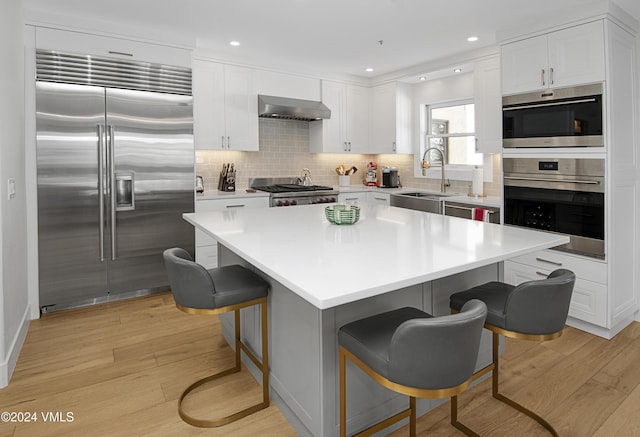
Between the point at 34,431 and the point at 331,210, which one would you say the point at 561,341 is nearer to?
the point at 331,210

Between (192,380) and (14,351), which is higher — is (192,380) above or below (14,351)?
below

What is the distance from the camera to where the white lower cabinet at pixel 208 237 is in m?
4.23

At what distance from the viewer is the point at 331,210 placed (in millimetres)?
2533

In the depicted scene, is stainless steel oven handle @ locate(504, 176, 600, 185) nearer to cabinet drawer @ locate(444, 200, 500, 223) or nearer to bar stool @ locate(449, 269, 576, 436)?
cabinet drawer @ locate(444, 200, 500, 223)

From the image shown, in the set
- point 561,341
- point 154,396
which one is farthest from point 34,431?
point 561,341

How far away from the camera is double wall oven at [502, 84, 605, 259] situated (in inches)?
122

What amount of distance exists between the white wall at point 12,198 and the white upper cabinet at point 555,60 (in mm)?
3769

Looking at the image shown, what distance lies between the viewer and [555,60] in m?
3.27

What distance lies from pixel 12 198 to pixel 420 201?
3.78m

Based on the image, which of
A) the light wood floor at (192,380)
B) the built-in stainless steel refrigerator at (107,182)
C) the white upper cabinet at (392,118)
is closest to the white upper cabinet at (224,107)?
the built-in stainless steel refrigerator at (107,182)

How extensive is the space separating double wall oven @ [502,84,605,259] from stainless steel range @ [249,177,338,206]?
82.2 inches

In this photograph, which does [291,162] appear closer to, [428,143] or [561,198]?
[428,143]

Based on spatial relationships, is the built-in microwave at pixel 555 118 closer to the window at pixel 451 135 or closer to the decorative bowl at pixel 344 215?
the window at pixel 451 135

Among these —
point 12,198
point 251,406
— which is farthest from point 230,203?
point 251,406
